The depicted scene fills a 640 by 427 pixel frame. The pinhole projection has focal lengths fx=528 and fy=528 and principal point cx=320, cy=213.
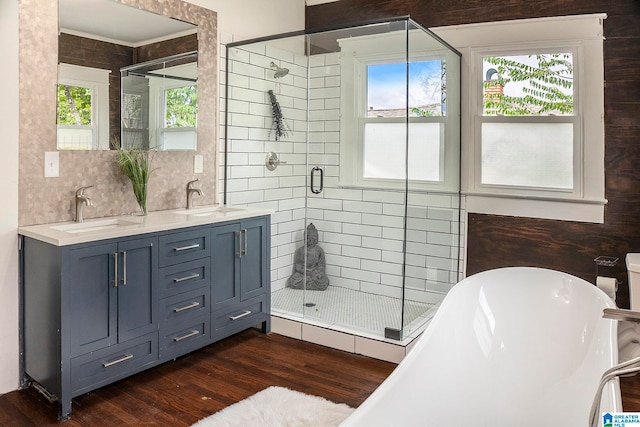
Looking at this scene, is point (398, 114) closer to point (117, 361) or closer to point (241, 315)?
point (241, 315)

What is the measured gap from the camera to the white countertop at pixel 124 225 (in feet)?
8.60

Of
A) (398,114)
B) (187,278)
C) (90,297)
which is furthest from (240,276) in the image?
(398,114)

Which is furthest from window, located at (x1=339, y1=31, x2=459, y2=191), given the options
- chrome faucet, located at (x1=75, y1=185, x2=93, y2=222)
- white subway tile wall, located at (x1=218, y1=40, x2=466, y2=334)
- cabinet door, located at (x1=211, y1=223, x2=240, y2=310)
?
chrome faucet, located at (x1=75, y1=185, x2=93, y2=222)

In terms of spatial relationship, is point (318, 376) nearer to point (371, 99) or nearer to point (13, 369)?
point (13, 369)

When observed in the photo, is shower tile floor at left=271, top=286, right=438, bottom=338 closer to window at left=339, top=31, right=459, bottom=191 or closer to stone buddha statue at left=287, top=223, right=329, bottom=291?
stone buddha statue at left=287, top=223, right=329, bottom=291

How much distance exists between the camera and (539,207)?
399 centimetres

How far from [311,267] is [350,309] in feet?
1.57

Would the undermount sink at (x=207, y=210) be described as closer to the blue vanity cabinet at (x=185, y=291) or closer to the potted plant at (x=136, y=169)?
the potted plant at (x=136, y=169)

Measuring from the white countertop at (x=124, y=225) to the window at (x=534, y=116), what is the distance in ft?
5.93

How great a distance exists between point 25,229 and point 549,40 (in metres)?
3.67

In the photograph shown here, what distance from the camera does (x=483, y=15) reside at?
13.5 ft

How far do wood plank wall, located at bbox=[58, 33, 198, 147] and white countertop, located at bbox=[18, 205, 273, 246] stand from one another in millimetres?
527

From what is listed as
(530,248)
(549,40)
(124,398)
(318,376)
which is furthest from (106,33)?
(530,248)

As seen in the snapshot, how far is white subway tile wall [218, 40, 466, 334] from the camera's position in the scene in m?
3.85
